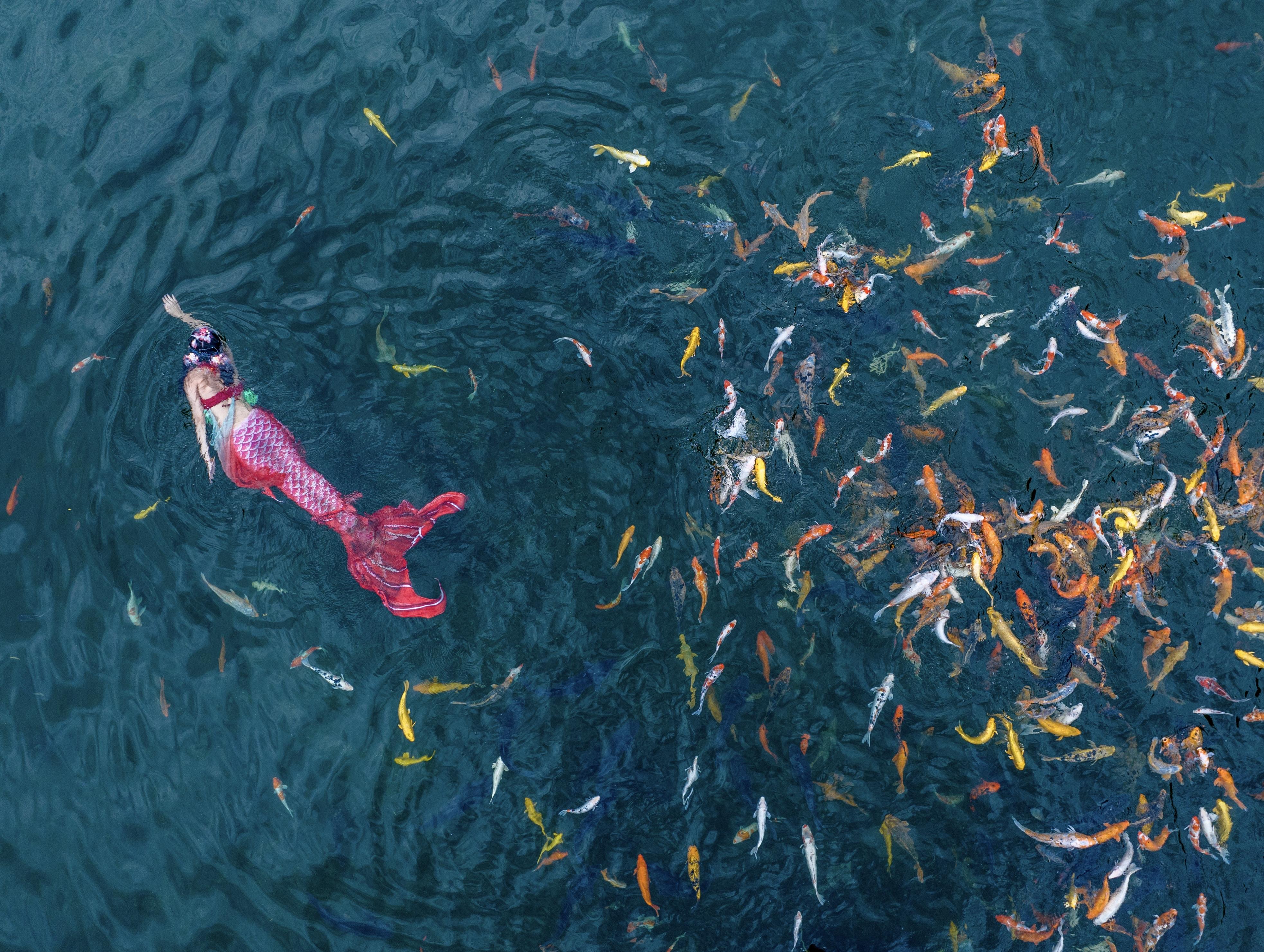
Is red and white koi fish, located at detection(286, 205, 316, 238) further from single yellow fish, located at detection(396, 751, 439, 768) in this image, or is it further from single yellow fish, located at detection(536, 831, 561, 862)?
single yellow fish, located at detection(536, 831, 561, 862)

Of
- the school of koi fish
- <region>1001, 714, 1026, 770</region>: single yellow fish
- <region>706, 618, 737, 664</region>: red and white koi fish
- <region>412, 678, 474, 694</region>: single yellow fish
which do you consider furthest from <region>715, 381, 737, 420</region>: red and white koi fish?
<region>1001, 714, 1026, 770</region>: single yellow fish

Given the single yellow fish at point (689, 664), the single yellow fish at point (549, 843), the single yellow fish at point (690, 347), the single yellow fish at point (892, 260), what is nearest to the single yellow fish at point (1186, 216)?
the single yellow fish at point (892, 260)

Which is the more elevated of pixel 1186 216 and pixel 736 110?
pixel 736 110

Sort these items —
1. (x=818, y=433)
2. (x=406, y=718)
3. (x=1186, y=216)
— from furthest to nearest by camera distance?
(x=1186, y=216) < (x=818, y=433) < (x=406, y=718)

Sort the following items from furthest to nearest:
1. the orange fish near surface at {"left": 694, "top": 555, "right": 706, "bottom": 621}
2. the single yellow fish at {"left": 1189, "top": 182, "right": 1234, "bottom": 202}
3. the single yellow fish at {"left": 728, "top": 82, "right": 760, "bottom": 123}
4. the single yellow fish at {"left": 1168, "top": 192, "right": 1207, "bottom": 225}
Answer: the single yellow fish at {"left": 728, "top": 82, "right": 760, "bottom": 123} < the single yellow fish at {"left": 1189, "top": 182, "right": 1234, "bottom": 202} < the single yellow fish at {"left": 1168, "top": 192, "right": 1207, "bottom": 225} < the orange fish near surface at {"left": 694, "top": 555, "right": 706, "bottom": 621}

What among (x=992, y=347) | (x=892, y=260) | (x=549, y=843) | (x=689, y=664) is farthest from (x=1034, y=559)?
Answer: (x=549, y=843)

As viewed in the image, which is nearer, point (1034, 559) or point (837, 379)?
point (1034, 559)

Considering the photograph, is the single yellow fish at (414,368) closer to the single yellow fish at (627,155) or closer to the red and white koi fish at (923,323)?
the single yellow fish at (627,155)

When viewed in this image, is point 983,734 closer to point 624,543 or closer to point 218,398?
point 624,543
